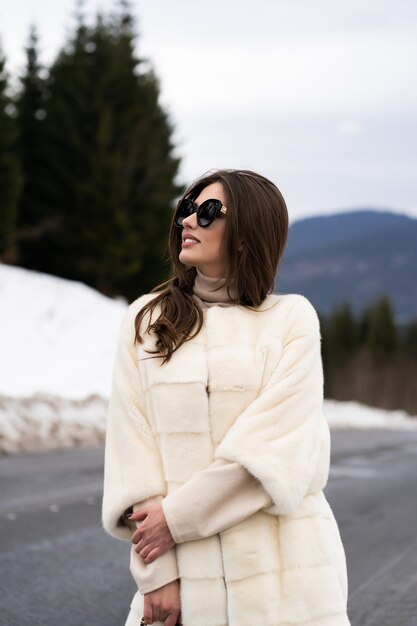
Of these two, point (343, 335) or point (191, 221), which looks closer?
point (191, 221)

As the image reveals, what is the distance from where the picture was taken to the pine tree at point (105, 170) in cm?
3934

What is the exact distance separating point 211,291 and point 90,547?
199 inches

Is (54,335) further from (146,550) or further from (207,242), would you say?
(146,550)

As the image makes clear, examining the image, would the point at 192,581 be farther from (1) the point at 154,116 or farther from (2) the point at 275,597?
(1) the point at 154,116

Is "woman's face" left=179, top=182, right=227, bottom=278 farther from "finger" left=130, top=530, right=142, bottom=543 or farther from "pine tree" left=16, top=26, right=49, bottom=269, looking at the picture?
"pine tree" left=16, top=26, right=49, bottom=269

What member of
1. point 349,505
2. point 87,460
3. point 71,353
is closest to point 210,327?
point 349,505

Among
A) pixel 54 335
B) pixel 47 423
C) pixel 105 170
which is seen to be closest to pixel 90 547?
pixel 47 423

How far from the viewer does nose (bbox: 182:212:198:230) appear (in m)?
3.01

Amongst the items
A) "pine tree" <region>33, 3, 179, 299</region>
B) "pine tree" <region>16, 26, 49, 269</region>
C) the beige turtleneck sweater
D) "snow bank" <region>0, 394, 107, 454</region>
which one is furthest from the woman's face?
"pine tree" <region>16, 26, 49, 269</region>

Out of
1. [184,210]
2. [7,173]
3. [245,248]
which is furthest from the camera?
[7,173]

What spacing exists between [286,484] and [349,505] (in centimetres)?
789

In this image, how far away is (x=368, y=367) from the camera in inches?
4892

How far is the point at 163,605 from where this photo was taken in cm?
277

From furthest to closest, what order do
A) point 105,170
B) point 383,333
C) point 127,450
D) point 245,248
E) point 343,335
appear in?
point 343,335 → point 383,333 → point 105,170 → point 245,248 → point 127,450
